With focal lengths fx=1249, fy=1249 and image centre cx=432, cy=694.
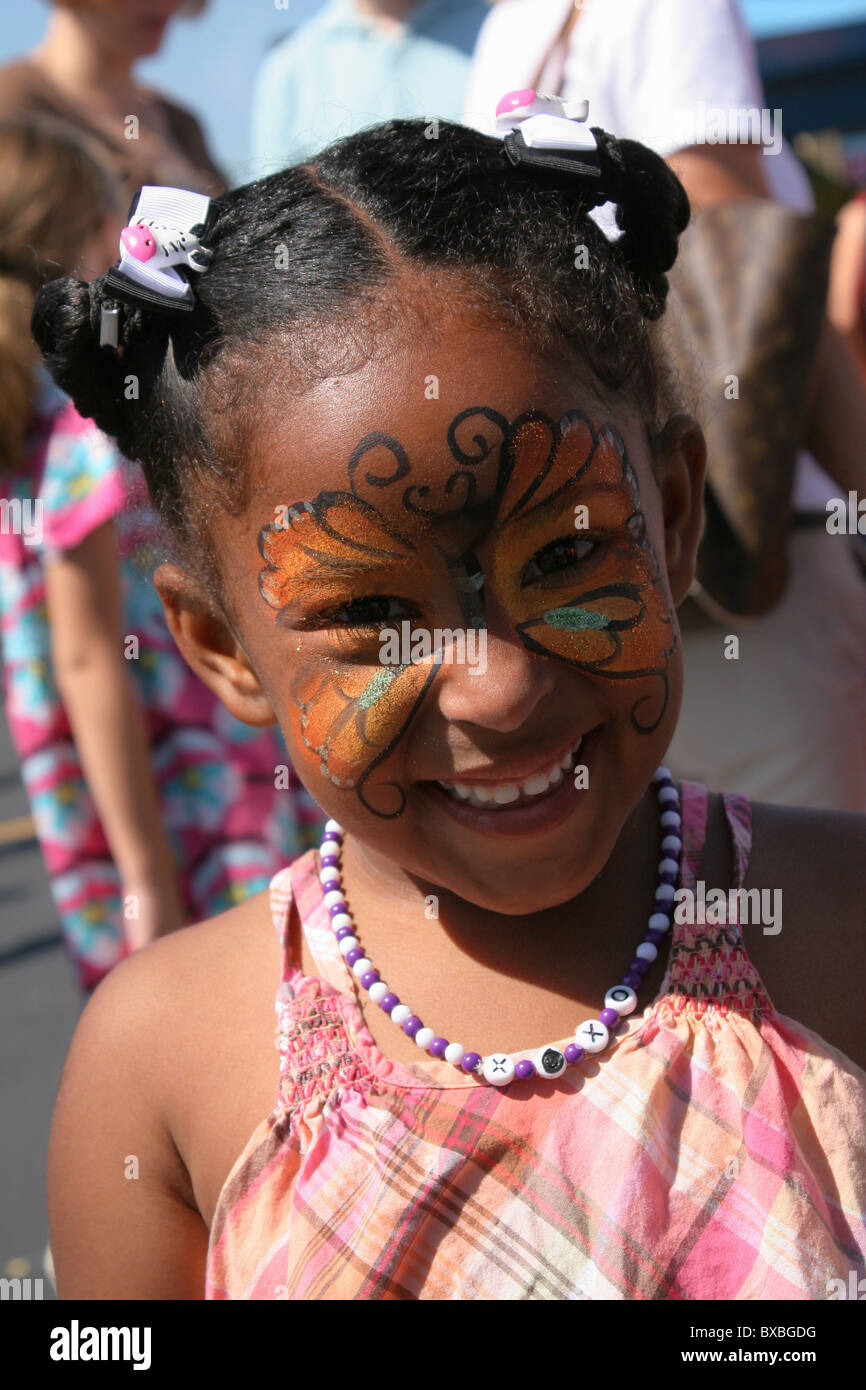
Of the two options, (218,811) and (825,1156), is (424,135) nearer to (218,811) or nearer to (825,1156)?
(825,1156)

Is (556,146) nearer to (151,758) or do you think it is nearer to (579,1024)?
(579,1024)

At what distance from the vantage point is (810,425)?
7.45 feet

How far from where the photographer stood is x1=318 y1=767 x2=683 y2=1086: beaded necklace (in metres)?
1.34

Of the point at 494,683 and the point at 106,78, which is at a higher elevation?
the point at 106,78

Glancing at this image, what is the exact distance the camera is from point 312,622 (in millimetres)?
1307

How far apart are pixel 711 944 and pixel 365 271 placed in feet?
2.68

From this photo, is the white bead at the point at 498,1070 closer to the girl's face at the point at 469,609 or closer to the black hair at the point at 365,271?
the girl's face at the point at 469,609

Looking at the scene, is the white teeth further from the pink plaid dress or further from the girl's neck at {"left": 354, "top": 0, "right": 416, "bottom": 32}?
the girl's neck at {"left": 354, "top": 0, "right": 416, "bottom": 32}

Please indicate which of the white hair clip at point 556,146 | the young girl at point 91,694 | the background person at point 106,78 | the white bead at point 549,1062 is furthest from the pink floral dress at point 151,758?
the white hair clip at point 556,146

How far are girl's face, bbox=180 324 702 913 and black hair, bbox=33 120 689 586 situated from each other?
0.27ft

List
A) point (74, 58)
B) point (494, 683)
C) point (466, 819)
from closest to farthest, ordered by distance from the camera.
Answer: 1. point (494, 683)
2. point (466, 819)
3. point (74, 58)

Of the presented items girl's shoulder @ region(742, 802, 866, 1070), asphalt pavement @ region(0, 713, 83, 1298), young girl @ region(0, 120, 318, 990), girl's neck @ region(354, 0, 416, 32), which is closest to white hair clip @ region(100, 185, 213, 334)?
girl's shoulder @ region(742, 802, 866, 1070)

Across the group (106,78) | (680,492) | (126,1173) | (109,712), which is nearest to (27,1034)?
(109,712)

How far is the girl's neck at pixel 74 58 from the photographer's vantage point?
3074 millimetres
